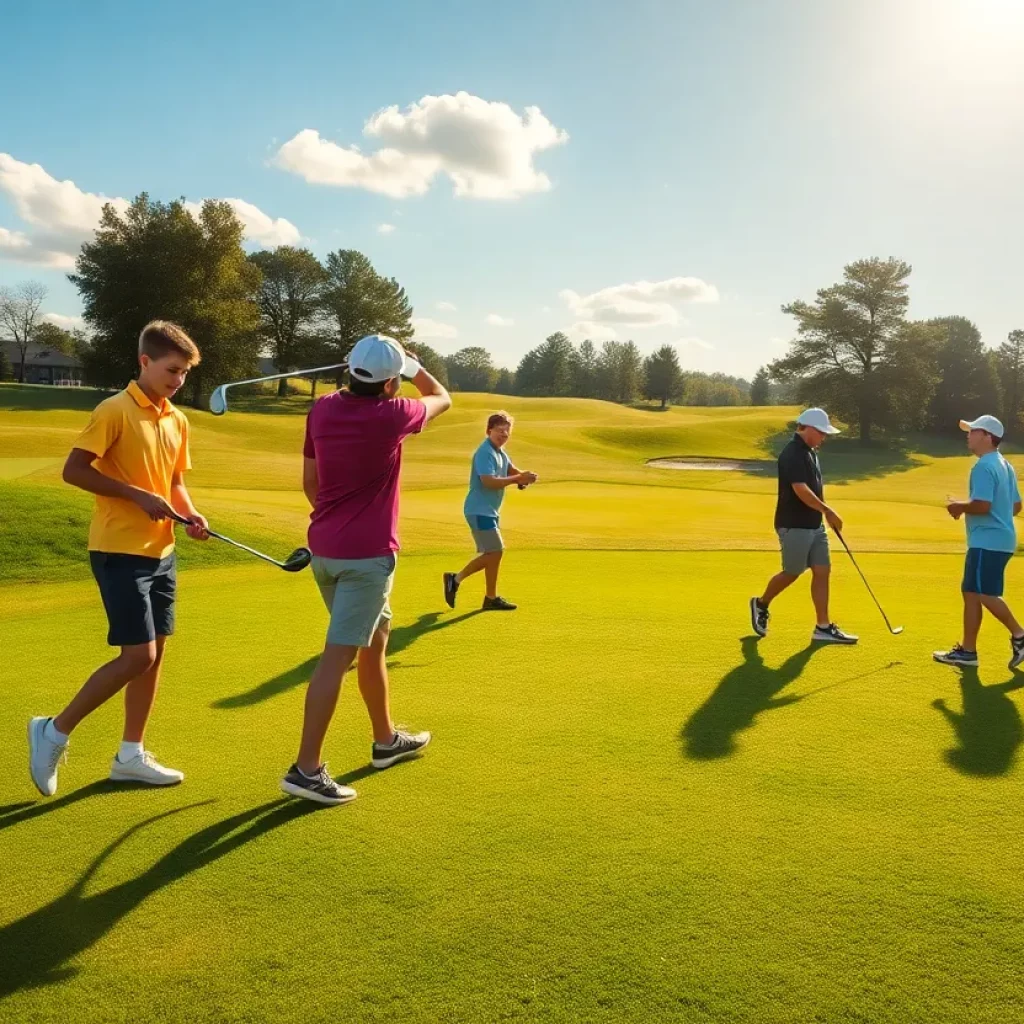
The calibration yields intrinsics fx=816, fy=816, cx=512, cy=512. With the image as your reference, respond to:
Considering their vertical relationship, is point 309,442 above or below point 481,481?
above

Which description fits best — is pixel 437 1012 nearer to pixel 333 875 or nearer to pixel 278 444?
pixel 333 875

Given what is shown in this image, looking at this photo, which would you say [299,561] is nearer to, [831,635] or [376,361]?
[376,361]

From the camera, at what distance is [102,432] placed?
4.44 meters

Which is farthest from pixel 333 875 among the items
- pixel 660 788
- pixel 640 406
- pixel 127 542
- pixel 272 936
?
pixel 640 406

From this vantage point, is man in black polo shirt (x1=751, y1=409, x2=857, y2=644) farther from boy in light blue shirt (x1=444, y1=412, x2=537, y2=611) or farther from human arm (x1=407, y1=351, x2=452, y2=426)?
human arm (x1=407, y1=351, x2=452, y2=426)

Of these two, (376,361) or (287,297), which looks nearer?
(376,361)

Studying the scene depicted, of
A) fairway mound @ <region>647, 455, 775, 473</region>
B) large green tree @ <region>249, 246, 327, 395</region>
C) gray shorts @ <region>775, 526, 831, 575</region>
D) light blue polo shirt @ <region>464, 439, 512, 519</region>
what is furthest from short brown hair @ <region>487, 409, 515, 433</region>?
large green tree @ <region>249, 246, 327, 395</region>

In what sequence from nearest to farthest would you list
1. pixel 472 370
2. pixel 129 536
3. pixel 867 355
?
pixel 129 536 < pixel 867 355 < pixel 472 370

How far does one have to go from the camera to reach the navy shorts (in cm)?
737

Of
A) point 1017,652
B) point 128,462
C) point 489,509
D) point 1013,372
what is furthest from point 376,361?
point 1013,372

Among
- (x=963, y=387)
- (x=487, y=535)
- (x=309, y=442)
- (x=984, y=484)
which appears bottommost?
(x=487, y=535)

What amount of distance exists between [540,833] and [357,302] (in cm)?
7768

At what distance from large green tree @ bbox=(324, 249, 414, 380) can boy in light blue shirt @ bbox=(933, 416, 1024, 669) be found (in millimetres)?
70190

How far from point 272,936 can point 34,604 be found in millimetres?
7605
